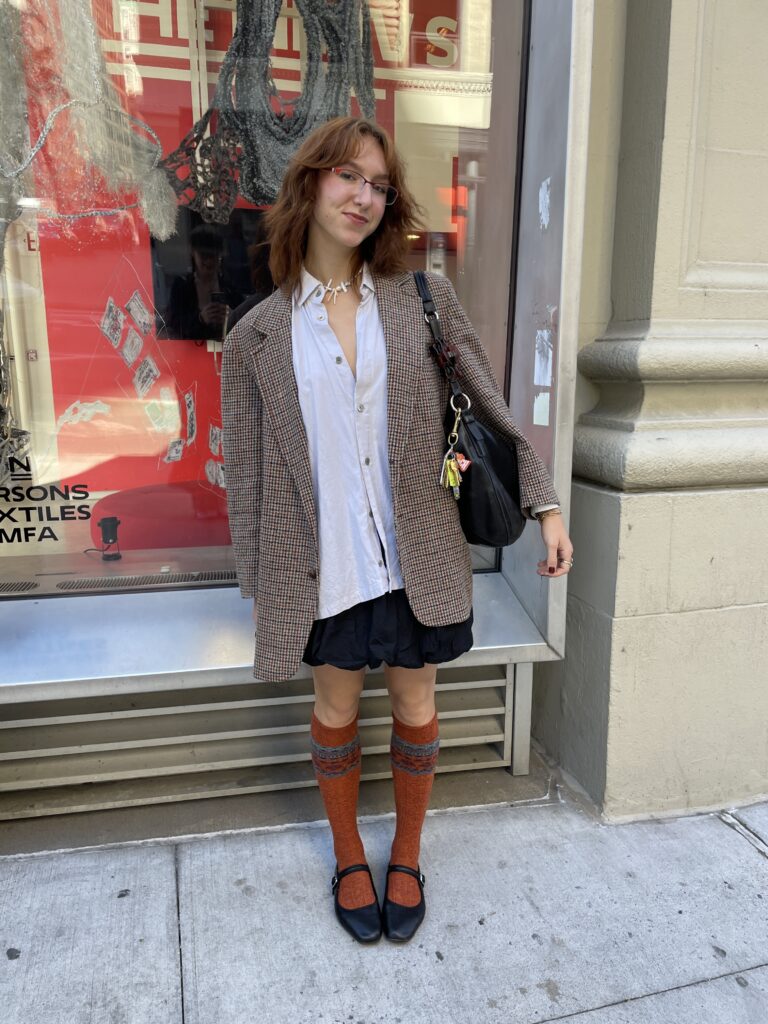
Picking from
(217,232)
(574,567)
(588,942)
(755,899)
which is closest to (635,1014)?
(588,942)

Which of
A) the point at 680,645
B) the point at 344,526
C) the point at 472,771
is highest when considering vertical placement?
the point at 344,526

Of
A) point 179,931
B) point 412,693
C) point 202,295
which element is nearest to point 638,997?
point 412,693

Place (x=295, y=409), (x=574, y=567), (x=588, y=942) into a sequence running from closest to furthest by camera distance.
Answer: (x=295, y=409), (x=588, y=942), (x=574, y=567)

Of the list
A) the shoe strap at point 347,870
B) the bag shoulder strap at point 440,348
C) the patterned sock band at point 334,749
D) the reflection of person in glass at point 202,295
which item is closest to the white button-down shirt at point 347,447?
the bag shoulder strap at point 440,348

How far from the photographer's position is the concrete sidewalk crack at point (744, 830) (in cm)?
244

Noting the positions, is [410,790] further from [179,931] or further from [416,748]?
[179,931]

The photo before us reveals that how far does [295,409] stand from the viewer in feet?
5.92

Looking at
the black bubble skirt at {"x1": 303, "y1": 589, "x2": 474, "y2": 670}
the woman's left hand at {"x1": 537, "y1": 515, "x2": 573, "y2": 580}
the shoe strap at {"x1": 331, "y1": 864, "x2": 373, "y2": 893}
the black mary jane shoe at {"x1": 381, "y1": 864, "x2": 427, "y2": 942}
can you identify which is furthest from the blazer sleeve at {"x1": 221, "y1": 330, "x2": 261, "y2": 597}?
the black mary jane shoe at {"x1": 381, "y1": 864, "x2": 427, "y2": 942}

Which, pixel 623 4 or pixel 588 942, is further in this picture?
pixel 623 4

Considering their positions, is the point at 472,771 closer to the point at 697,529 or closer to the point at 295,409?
the point at 697,529

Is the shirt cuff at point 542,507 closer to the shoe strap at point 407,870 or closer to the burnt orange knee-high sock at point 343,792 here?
the burnt orange knee-high sock at point 343,792

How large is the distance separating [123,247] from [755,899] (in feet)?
10.1

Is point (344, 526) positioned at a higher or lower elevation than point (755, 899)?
higher

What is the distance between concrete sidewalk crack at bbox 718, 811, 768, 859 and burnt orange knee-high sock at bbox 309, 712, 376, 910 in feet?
4.25
